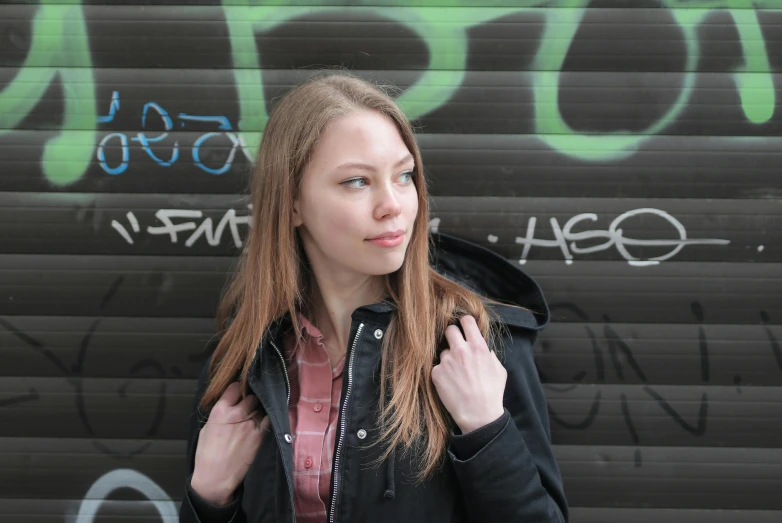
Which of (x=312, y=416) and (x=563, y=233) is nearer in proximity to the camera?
(x=312, y=416)

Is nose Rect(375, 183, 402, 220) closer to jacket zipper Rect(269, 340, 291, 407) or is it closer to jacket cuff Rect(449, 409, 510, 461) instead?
jacket zipper Rect(269, 340, 291, 407)

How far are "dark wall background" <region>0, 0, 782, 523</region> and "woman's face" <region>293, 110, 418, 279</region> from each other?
2.05 feet

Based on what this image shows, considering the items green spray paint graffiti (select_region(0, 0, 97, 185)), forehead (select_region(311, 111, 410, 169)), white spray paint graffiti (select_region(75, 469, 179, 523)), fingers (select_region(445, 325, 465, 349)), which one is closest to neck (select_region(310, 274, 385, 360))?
fingers (select_region(445, 325, 465, 349))

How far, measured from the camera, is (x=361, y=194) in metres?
1.93

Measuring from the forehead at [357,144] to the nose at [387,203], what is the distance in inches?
2.8

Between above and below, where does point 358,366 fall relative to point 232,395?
above

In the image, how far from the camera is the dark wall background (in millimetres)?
2533

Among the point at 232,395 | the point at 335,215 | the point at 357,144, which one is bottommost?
the point at 232,395

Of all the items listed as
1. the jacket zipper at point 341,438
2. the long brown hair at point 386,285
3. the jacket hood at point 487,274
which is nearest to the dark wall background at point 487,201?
the jacket hood at point 487,274

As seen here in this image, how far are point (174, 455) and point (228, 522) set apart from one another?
2.34 feet

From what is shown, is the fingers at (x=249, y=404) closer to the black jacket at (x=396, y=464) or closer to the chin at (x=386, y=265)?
the black jacket at (x=396, y=464)

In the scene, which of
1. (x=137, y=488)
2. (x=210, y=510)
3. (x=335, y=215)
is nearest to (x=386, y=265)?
(x=335, y=215)

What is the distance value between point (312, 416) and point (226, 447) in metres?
0.29

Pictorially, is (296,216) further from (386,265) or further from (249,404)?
(249,404)
